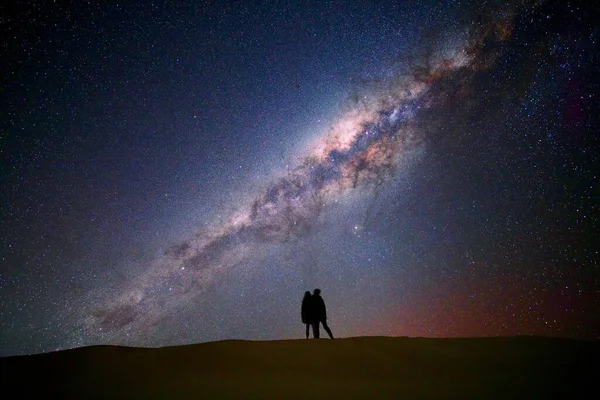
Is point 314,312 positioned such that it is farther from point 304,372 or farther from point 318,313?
point 304,372

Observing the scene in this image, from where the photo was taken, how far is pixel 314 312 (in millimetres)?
10594

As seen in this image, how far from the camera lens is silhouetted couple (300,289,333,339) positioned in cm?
1055

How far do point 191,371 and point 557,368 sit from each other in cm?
710

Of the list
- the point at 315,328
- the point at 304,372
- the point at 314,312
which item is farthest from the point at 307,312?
the point at 304,372

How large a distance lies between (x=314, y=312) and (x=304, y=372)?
15.2 ft

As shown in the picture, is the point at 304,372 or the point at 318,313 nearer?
the point at 304,372

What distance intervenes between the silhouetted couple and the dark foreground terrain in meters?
2.79

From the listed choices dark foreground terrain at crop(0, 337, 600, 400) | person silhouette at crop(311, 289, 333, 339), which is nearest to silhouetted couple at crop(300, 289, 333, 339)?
Answer: person silhouette at crop(311, 289, 333, 339)

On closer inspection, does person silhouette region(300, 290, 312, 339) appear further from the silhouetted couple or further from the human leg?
the human leg

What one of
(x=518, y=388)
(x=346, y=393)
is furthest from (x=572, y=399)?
(x=346, y=393)

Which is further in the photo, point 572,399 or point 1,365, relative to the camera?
point 1,365

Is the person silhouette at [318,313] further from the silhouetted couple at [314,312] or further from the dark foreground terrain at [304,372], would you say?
the dark foreground terrain at [304,372]

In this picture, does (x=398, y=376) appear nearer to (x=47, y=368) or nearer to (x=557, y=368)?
(x=557, y=368)

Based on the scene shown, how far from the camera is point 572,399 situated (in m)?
5.38
